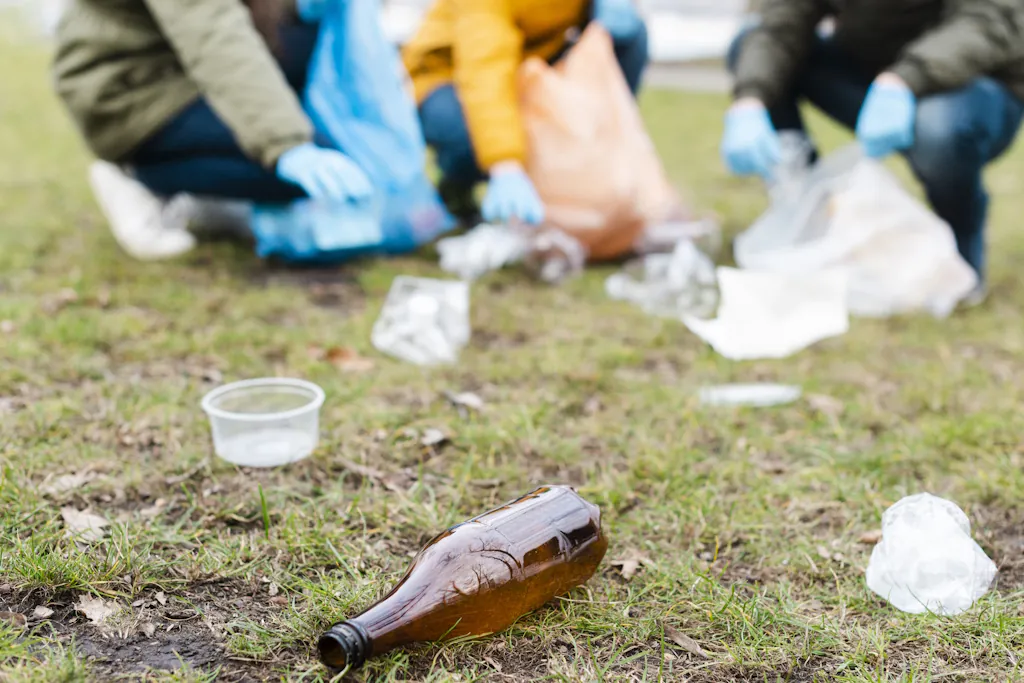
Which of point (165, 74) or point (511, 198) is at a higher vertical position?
point (165, 74)

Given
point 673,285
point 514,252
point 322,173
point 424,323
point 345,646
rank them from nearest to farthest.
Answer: point 345,646
point 424,323
point 322,173
point 673,285
point 514,252

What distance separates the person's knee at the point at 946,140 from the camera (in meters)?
2.56

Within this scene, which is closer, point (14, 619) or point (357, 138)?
point (14, 619)

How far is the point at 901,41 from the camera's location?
2.81 meters

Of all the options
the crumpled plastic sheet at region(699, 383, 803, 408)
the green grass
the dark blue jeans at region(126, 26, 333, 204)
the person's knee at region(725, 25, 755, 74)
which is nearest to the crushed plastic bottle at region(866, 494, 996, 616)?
the green grass

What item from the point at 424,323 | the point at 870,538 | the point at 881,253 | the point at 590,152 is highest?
the point at 590,152

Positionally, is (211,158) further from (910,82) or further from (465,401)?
Answer: (910,82)

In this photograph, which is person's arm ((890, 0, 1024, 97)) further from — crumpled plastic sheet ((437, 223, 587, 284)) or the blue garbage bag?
the blue garbage bag

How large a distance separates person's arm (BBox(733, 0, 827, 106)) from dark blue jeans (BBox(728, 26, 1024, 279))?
159 mm

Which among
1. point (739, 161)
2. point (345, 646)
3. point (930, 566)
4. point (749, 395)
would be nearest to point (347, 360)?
point (749, 395)

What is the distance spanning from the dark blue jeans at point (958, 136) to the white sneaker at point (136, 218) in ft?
6.86

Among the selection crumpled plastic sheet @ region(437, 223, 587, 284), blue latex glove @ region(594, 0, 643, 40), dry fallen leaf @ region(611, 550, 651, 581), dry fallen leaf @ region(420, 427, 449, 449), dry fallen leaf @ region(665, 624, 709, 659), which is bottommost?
crumpled plastic sheet @ region(437, 223, 587, 284)

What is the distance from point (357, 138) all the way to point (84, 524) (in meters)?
1.69

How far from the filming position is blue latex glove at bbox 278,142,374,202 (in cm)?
229
